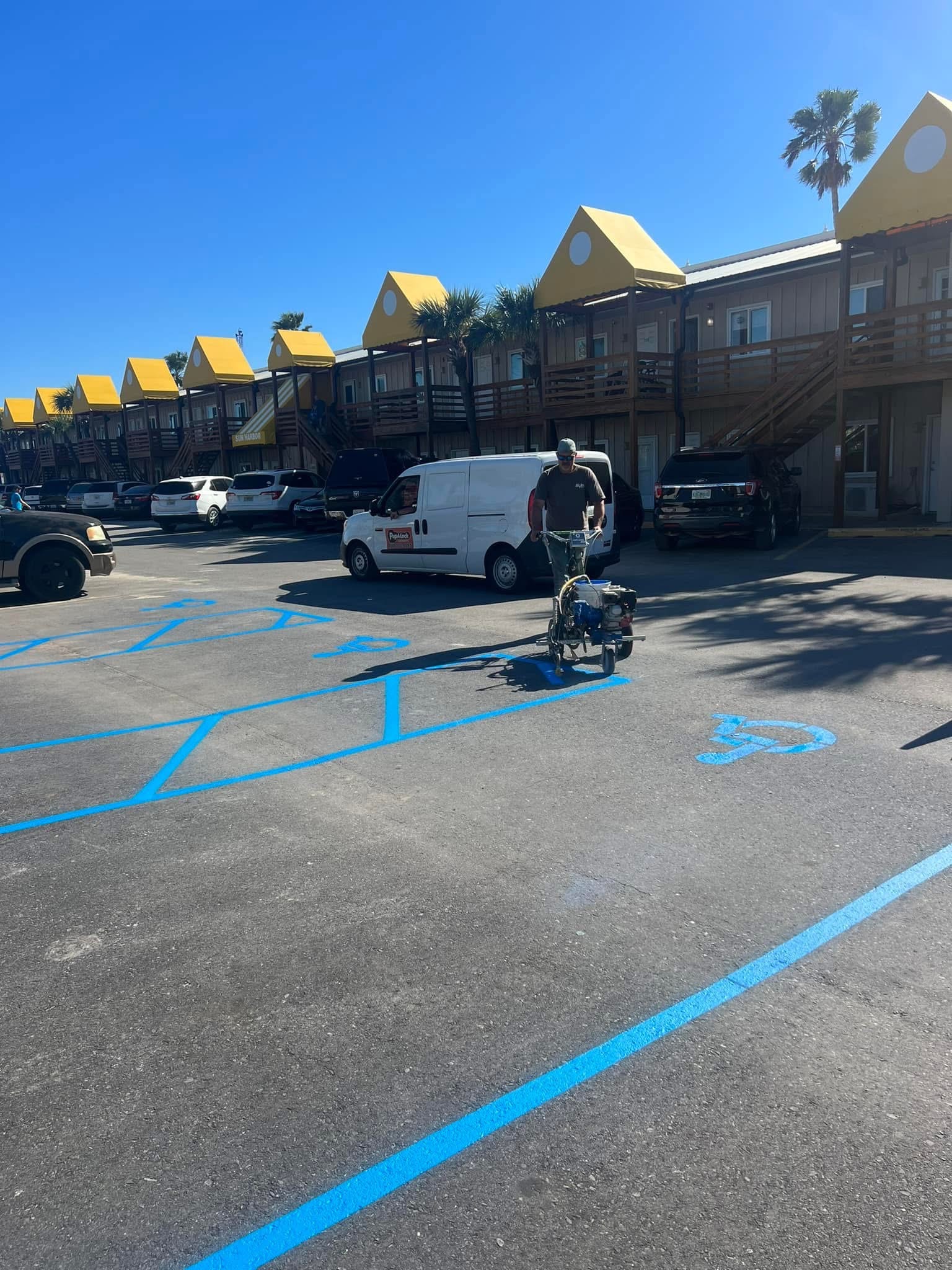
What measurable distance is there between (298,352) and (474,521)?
82.3 ft

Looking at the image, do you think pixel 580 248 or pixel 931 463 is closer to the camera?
pixel 931 463

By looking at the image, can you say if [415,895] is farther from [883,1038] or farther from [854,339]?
[854,339]

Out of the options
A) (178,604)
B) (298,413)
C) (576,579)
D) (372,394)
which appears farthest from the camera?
(298,413)

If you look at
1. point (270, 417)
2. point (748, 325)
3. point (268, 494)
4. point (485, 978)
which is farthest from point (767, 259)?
point (485, 978)

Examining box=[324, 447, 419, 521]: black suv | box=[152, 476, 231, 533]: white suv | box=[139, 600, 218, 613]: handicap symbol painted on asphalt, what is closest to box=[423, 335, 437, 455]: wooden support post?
box=[324, 447, 419, 521]: black suv

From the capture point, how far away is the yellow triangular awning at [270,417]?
37438mm

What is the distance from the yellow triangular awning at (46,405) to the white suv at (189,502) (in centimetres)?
4031

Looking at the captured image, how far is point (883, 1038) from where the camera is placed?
2.92 metres

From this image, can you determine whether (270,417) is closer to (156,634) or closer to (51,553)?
(51,553)

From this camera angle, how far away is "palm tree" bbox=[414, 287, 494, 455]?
91.1 ft

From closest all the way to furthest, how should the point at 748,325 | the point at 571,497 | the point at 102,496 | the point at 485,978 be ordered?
the point at 485,978 < the point at 571,497 < the point at 748,325 < the point at 102,496

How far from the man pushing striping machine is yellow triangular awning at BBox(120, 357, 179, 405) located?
145 ft

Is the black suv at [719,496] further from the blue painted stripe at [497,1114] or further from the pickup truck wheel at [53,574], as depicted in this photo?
the blue painted stripe at [497,1114]

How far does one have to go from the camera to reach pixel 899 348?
18234 millimetres
